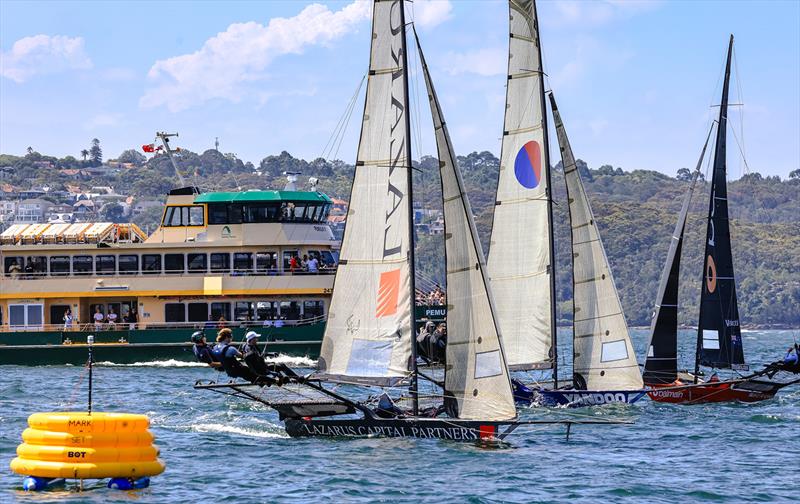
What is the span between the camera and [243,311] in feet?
161

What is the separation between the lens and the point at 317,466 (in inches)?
944

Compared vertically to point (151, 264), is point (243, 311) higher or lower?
lower

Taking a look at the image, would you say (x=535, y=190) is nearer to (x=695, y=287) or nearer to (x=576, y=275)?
(x=576, y=275)

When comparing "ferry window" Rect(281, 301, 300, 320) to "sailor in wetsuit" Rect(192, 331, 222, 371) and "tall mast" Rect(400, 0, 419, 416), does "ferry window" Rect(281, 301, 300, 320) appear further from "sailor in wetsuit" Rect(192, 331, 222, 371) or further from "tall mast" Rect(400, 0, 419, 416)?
"sailor in wetsuit" Rect(192, 331, 222, 371)

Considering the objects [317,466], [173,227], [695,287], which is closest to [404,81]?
[317,466]

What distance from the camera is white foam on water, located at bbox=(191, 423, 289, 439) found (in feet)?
92.6

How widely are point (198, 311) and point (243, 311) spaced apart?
1691 mm

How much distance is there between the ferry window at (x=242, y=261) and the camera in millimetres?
48938

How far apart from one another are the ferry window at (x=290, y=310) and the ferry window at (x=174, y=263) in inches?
156

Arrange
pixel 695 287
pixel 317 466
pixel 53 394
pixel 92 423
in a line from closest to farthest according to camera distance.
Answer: pixel 92 423 → pixel 317 466 → pixel 53 394 → pixel 695 287

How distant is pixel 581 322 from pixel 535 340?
1200mm

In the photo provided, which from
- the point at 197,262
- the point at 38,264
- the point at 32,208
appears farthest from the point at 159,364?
the point at 32,208

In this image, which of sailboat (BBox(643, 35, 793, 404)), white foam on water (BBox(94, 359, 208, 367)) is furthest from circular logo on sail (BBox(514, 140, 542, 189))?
white foam on water (BBox(94, 359, 208, 367))

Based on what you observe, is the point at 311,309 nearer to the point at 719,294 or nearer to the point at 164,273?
the point at 164,273
